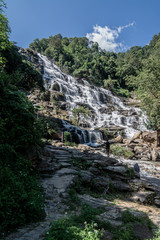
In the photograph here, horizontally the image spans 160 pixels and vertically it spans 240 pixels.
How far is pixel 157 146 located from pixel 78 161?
1451 cm

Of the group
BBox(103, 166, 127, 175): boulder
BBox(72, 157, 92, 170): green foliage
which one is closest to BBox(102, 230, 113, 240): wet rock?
BBox(72, 157, 92, 170): green foliage

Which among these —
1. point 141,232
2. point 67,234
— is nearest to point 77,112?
point 141,232

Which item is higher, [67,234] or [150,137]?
[150,137]

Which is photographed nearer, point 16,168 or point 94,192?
point 16,168

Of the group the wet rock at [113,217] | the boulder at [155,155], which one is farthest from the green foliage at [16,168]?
the boulder at [155,155]

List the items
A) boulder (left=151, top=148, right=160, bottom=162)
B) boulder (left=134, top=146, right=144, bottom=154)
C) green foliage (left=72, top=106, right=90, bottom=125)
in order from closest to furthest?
1. boulder (left=151, top=148, right=160, bottom=162)
2. boulder (left=134, top=146, right=144, bottom=154)
3. green foliage (left=72, top=106, right=90, bottom=125)

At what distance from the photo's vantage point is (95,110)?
31469 mm

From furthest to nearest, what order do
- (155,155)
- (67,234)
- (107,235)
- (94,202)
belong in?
1. (155,155)
2. (94,202)
3. (107,235)
4. (67,234)

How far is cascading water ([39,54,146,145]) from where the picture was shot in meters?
21.5

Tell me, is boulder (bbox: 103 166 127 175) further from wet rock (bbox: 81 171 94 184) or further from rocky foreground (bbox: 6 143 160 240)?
wet rock (bbox: 81 171 94 184)

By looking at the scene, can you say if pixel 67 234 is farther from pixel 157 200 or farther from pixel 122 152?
pixel 122 152

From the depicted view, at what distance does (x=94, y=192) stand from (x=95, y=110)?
1011 inches

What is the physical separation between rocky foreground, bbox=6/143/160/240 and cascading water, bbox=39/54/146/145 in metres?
11.7

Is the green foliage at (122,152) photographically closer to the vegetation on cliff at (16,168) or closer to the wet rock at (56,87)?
the vegetation on cliff at (16,168)
